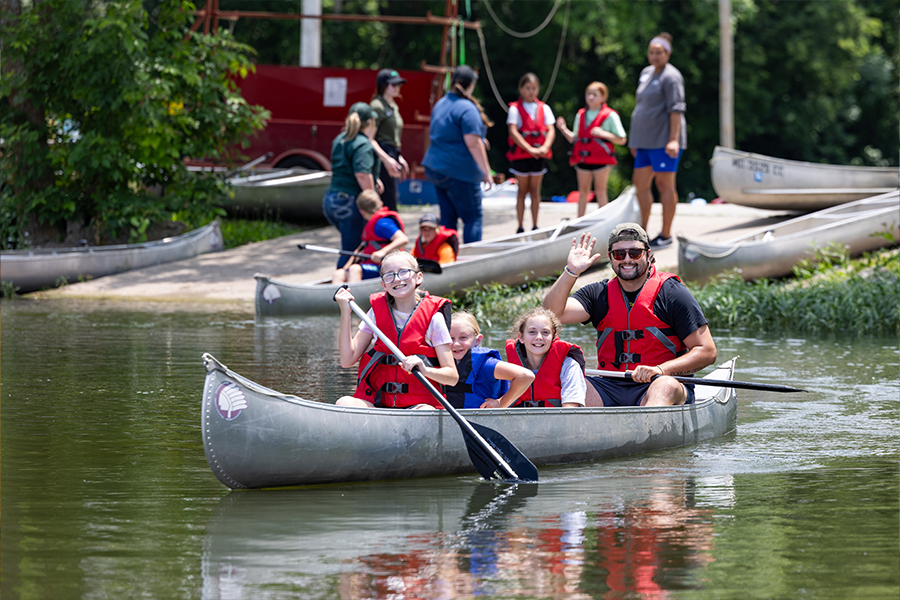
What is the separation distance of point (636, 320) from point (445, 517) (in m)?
1.85

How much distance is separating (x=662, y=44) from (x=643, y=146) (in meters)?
1.08

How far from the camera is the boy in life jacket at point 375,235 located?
11.0 metres

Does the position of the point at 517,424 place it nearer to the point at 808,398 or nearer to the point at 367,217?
the point at 808,398

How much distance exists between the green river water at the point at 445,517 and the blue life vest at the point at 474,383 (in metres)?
0.49

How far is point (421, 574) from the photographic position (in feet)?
14.2

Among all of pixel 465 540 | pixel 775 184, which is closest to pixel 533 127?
pixel 775 184

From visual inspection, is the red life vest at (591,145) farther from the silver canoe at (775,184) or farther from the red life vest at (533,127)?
the silver canoe at (775,184)

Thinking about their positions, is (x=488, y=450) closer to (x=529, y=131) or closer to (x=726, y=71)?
(x=529, y=131)

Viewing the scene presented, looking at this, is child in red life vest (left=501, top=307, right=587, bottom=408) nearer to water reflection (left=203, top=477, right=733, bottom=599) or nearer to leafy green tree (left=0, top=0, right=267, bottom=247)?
water reflection (left=203, top=477, right=733, bottom=599)

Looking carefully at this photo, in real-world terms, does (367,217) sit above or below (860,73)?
below

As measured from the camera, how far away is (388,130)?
12602 mm

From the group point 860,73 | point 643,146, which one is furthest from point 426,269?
point 860,73

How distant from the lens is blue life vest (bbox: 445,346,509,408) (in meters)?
6.34

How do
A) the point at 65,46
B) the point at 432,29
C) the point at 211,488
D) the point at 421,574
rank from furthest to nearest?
the point at 432,29
the point at 65,46
the point at 211,488
the point at 421,574
